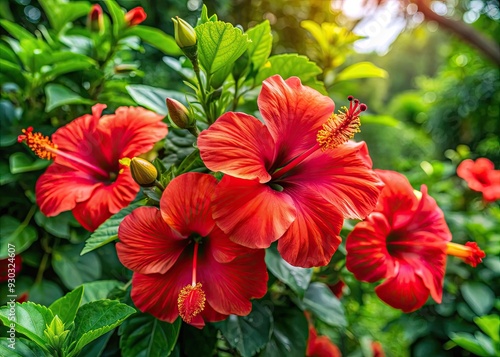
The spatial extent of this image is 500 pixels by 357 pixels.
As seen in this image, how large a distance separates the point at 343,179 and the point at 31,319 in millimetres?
404

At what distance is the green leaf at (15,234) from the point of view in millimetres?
758

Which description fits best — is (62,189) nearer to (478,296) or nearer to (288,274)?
(288,274)

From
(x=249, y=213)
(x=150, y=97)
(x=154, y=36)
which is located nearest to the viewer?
(x=249, y=213)

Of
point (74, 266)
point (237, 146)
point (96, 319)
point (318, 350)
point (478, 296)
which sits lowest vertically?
point (318, 350)

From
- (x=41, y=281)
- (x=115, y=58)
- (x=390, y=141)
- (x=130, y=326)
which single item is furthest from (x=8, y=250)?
(x=390, y=141)

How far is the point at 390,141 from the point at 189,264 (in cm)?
287

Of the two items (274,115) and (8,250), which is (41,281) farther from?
(274,115)

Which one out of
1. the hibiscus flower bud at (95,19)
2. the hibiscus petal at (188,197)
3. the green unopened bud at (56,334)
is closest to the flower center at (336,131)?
the hibiscus petal at (188,197)

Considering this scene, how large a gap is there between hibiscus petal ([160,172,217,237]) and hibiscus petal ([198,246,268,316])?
0.07 metres

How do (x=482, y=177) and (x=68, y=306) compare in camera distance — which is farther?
(x=482, y=177)

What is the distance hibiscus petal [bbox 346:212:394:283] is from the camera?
0.59m

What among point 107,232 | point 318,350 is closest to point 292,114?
point 107,232

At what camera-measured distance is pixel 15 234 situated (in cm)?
79

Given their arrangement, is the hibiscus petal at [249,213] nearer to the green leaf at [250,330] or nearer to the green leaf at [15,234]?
the green leaf at [250,330]
